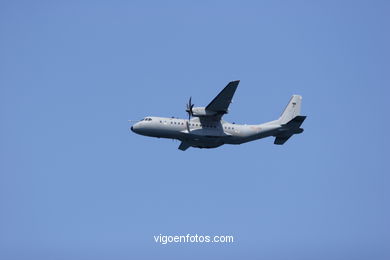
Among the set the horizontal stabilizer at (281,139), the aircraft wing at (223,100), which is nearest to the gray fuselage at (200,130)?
the aircraft wing at (223,100)

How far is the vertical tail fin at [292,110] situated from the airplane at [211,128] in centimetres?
161

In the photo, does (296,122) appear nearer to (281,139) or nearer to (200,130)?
A: (281,139)

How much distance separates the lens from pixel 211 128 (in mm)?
48562

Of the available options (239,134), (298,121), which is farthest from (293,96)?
(239,134)

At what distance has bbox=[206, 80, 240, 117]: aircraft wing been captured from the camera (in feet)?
152

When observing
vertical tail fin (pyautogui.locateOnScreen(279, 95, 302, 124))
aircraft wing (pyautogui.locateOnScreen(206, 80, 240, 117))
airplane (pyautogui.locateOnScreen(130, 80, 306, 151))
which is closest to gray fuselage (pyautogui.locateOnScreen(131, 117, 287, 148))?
airplane (pyautogui.locateOnScreen(130, 80, 306, 151))

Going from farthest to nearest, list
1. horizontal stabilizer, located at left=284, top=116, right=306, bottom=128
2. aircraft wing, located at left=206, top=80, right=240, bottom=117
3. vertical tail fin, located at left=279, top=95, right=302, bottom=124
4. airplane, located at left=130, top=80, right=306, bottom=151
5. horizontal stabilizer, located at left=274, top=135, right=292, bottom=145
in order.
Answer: vertical tail fin, located at left=279, top=95, right=302, bottom=124
horizontal stabilizer, located at left=274, top=135, right=292, bottom=145
horizontal stabilizer, located at left=284, top=116, right=306, bottom=128
airplane, located at left=130, top=80, right=306, bottom=151
aircraft wing, located at left=206, top=80, right=240, bottom=117

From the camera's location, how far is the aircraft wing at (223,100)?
46412 millimetres

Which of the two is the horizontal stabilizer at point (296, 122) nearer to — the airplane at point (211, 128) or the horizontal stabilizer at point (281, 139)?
the airplane at point (211, 128)

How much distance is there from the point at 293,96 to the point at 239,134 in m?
7.85

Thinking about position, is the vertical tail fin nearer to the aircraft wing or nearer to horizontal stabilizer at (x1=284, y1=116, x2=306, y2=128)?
horizontal stabilizer at (x1=284, y1=116, x2=306, y2=128)

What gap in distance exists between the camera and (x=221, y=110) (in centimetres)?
4803

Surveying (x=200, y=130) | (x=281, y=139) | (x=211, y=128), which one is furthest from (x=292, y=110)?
(x=200, y=130)

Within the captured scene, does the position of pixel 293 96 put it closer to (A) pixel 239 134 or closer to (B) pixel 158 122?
(A) pixel 239 134
